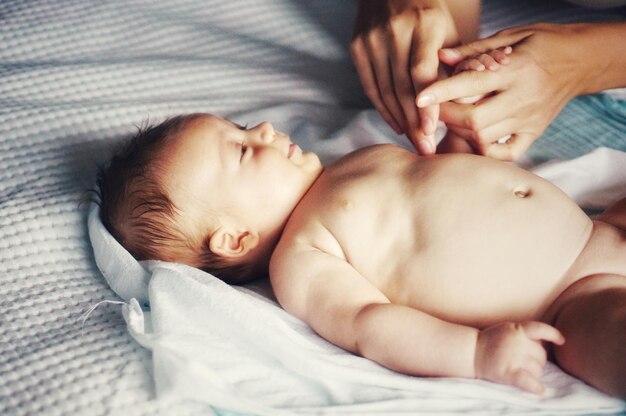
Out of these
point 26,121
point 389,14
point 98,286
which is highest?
point 389,14

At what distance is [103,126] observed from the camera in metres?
1.21

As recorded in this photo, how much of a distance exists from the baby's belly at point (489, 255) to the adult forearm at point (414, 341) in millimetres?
68

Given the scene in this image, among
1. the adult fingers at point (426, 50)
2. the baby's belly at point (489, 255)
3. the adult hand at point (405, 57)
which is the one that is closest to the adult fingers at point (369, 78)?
the adult hand at point (405, 57)

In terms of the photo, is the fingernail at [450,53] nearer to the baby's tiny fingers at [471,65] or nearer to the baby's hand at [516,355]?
the baby's tiny fingers at [471,65]

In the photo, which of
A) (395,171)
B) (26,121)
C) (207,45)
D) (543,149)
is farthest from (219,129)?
(543,149)

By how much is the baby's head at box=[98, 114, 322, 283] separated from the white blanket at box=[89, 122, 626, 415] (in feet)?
0.21

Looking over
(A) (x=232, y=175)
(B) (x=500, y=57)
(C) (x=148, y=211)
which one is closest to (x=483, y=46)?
(B) (x=500, y=57)

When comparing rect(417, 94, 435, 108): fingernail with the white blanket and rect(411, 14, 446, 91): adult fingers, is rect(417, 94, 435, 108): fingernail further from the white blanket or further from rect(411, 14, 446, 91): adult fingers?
the white blanket

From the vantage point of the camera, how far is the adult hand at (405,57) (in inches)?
39.1

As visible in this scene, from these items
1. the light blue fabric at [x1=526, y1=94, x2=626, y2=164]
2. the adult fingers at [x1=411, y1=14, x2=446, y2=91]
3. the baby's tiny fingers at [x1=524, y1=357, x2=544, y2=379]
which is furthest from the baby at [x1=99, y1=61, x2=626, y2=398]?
the light blue fabric at [x1=526, y1=94, x2=626, y2=164]

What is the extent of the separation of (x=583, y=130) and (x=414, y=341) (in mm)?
695

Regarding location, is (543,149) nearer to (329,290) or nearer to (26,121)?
(329,290)

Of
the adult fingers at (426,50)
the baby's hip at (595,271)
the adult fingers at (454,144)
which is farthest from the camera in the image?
the adult fingers at (454,144)

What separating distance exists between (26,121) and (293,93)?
0.51 m
